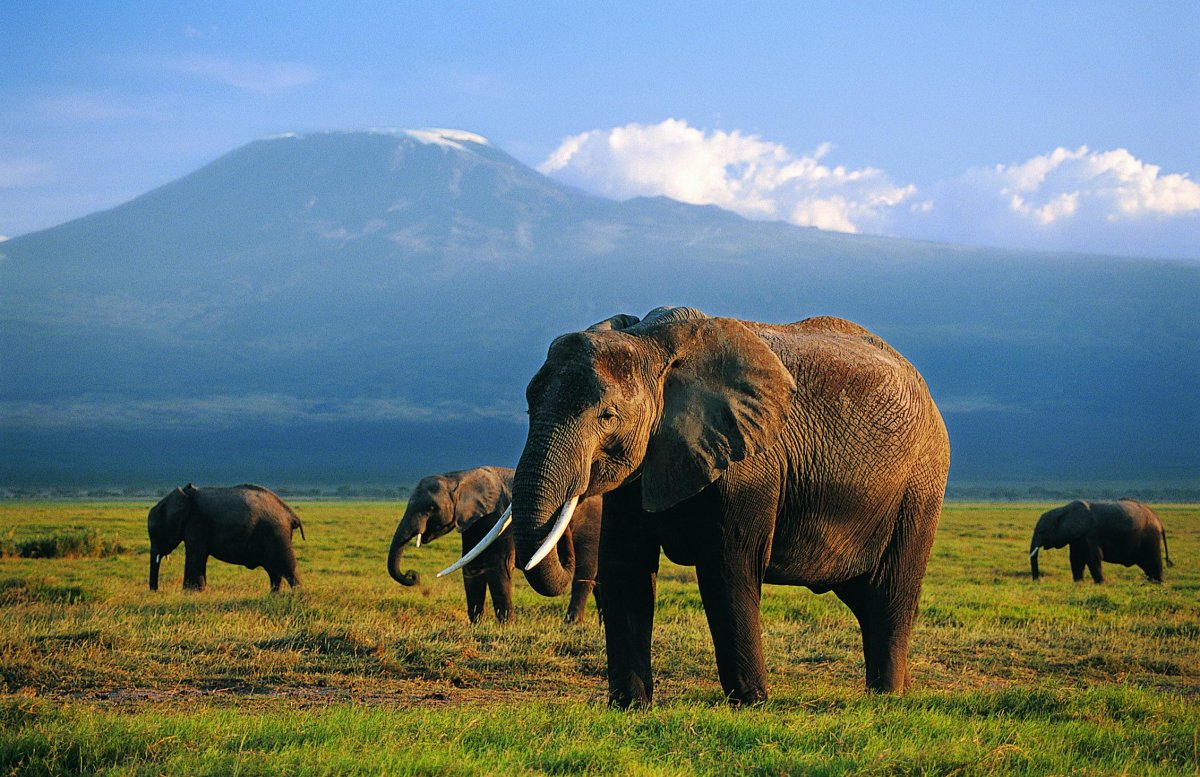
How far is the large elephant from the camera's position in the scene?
8.38 meters

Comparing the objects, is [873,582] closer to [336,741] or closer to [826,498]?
[826,498]

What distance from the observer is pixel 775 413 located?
29.5 feet

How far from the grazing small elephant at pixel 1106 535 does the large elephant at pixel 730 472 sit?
20.3 meters

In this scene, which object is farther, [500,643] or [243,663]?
[500,643]

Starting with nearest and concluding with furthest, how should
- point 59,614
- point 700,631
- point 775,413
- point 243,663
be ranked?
point 775,413
point 243,663
point 700,631
point 59,614

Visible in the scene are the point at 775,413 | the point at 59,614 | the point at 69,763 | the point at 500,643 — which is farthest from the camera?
the point at 59,614

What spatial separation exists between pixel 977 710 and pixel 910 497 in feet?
5.73

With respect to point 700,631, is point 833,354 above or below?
above

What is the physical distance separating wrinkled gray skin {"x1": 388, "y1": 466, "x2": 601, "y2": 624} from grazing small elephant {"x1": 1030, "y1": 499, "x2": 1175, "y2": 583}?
48.9ft

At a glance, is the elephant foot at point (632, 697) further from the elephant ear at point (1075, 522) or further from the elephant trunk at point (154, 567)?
the elephant ear at point (1075, 522)

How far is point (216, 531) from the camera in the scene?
2297cm

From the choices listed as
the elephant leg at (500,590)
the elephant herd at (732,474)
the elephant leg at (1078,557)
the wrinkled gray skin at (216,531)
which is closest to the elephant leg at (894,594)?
the elephant herd at (732,474)

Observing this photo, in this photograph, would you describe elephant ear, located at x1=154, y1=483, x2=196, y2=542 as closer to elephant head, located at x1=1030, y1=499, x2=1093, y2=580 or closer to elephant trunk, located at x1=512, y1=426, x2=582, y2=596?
elephant trunk, located at x1=512, y1=426, x2=582, y2=596

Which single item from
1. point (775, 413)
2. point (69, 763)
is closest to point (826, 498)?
point (775, 413)
